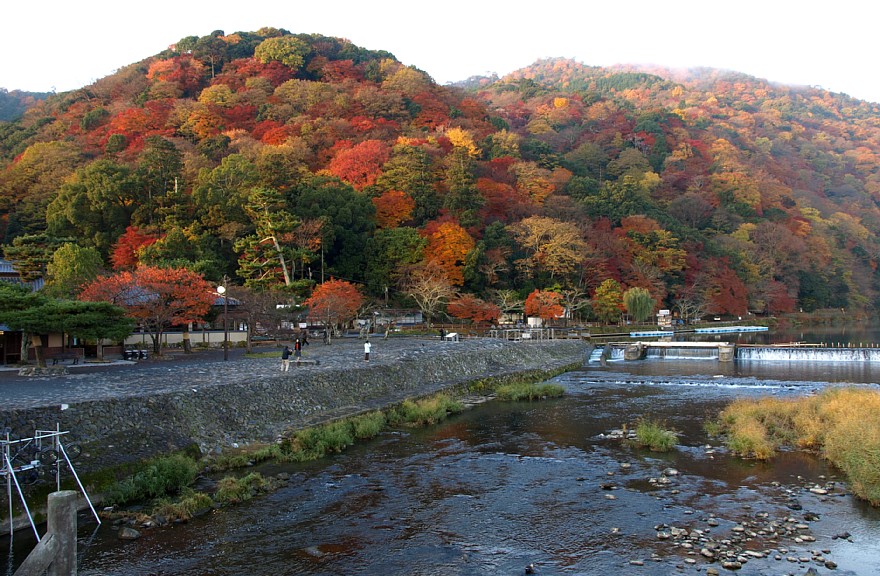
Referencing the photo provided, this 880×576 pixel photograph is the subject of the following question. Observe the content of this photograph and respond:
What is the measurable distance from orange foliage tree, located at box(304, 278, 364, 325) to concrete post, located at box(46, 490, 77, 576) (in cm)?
2661

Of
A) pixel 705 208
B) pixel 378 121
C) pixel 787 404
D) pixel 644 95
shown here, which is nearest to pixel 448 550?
pixel 787 404

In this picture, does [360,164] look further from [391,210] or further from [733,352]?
[733,352]

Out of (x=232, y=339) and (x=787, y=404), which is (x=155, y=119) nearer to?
(x=232, y=339)

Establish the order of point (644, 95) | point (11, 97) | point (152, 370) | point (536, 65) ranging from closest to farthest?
point (152, 370), point (11, 97), point (644, 95), point (536, 65)

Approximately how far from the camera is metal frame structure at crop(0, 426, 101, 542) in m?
9.59

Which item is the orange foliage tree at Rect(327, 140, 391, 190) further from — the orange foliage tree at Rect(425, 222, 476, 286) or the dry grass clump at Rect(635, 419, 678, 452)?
the dry grass clump at Rect(635, 419, 678, 452)

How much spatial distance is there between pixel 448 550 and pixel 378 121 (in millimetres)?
63974

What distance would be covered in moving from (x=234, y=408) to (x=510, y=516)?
8.33 m

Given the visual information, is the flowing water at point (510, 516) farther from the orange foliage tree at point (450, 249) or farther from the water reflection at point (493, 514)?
the orange foliage tree at point (450, 249)

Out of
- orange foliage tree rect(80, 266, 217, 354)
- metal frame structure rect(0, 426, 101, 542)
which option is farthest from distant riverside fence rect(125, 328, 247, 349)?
metal frame structure rect(0, 426, 101, 542)

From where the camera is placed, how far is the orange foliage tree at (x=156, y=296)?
2481 centimetres

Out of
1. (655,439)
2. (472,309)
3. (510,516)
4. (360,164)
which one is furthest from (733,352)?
(360,164)

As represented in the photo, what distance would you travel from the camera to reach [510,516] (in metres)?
11.1

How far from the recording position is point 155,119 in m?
64.2
